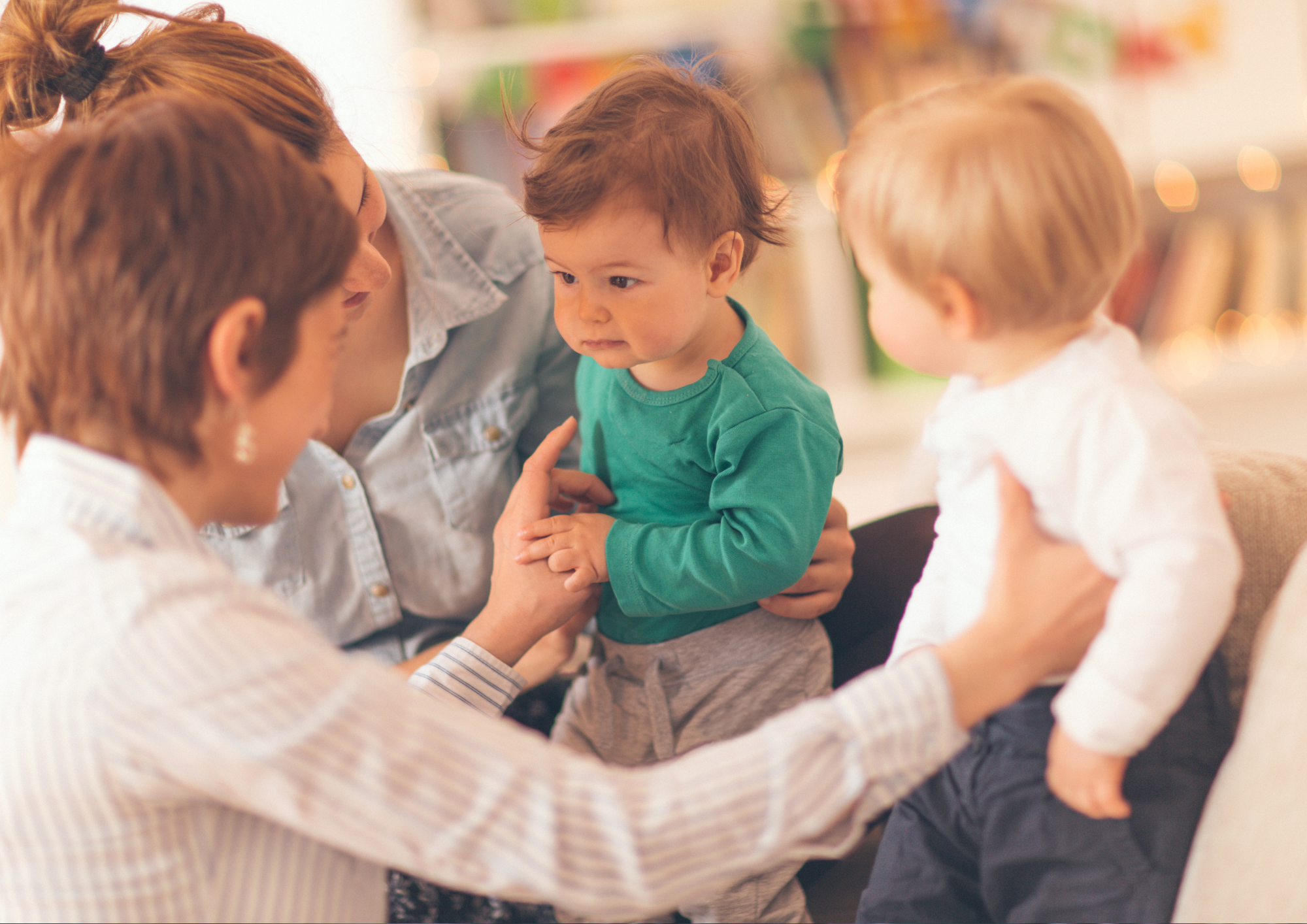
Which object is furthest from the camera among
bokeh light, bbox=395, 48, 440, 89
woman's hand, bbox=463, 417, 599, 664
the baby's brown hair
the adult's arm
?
bokeh light, bbox=395, 48, 440, 89

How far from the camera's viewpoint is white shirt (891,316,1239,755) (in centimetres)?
68

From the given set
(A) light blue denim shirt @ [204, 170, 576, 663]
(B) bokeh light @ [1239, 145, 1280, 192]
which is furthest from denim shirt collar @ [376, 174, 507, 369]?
(B) bokeh light @ [1239, 145, 1280, 192]

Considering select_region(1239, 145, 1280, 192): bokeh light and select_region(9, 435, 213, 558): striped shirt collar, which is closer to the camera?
select_region(9, 435, 213, 558): striped shirt collar

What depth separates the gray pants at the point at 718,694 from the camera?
1078mm

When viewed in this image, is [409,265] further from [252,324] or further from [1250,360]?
[1250,360]

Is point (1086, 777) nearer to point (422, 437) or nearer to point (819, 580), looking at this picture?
point (819, 580)

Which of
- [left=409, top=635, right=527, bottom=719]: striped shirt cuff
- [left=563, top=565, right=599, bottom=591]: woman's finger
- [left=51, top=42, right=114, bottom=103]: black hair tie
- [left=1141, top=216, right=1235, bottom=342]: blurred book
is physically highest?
[left=51, top=42, right=114, bottom=103]: black hair tie

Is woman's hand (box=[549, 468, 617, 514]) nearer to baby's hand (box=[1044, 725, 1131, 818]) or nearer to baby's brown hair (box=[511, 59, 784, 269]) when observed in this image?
baby's brown hair (box=[511, 59, 784, 269])

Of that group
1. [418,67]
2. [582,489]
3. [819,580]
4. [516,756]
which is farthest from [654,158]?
[418,67]

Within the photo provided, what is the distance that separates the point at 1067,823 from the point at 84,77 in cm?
111

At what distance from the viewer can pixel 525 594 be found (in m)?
1.10

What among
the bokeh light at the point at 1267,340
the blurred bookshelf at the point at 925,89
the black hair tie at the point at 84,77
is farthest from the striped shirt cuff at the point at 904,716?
the bokeh light at the point at 1267,340

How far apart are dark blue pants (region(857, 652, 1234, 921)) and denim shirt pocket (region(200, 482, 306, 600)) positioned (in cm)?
80

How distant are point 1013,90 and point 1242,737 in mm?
483
